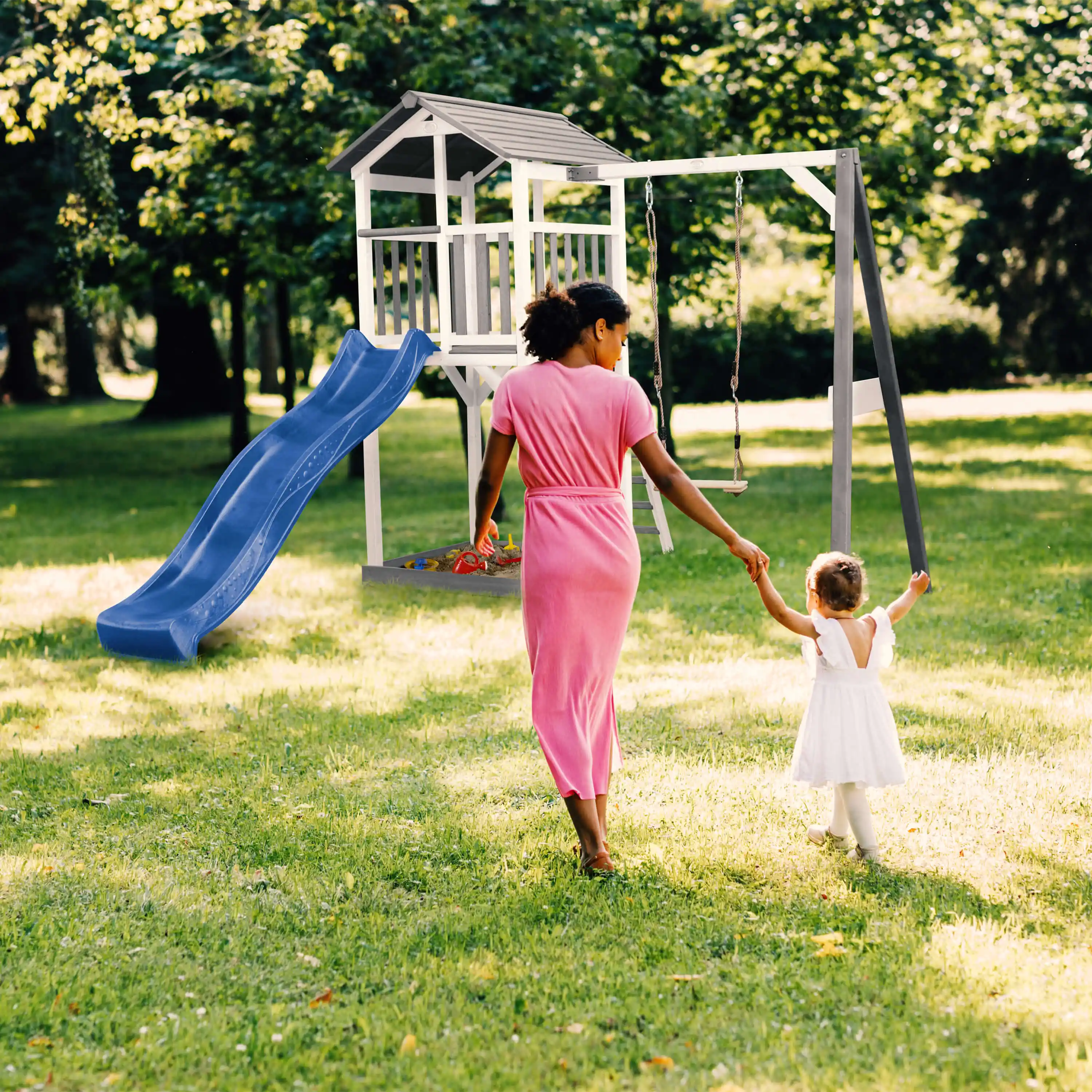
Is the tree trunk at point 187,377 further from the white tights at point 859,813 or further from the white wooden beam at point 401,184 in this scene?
the white tights at point 859,813

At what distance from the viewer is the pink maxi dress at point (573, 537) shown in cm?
470

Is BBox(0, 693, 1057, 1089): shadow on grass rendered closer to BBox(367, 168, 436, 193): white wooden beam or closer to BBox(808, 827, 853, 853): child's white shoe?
BBox(808, 827, 853, 853): child's white shoe

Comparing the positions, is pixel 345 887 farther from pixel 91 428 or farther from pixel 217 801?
pixel 91 428

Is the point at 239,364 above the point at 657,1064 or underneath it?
above

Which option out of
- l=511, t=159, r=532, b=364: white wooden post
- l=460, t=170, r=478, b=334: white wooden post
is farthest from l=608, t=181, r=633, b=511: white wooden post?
l=460, t=170, r=478, b=334: white wooden post

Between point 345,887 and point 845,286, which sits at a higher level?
point 845,286

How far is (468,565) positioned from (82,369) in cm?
3189

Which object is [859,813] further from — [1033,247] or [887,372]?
[1033,247]

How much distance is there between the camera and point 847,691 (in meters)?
4.81

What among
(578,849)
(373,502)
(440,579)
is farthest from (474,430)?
(578,849)

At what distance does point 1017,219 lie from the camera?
93.2 ft

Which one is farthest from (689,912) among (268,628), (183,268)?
(183,268)

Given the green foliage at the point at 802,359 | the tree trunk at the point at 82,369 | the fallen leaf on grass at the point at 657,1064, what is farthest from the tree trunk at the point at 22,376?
the fallen leaf on grass at the point at 657,1064

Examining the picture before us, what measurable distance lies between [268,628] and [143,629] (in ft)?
4.02
